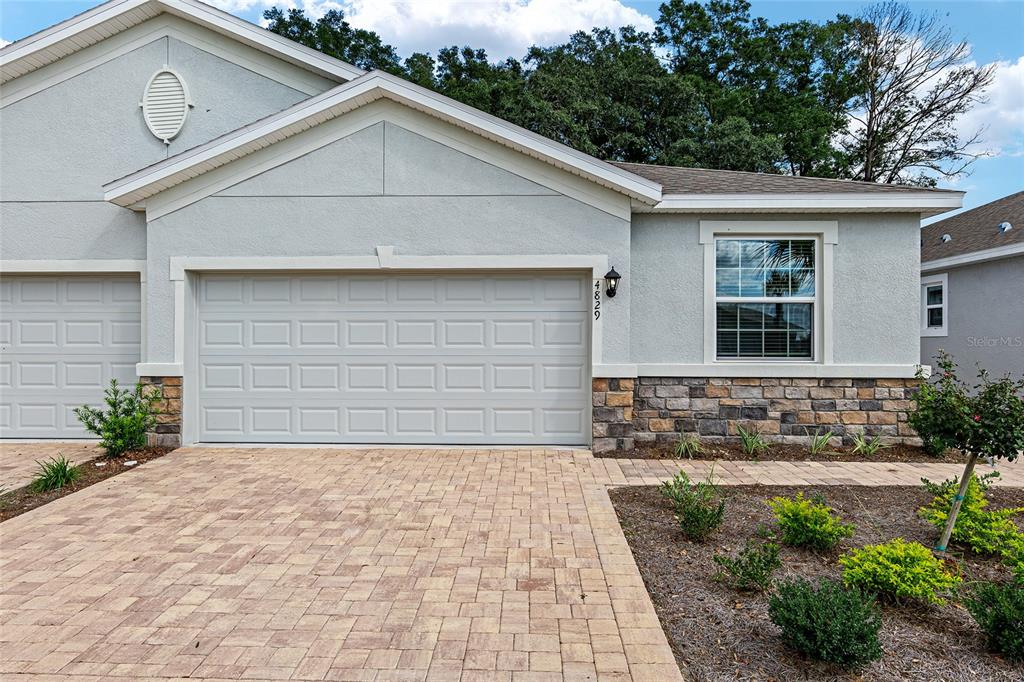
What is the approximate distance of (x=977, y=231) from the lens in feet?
39.5

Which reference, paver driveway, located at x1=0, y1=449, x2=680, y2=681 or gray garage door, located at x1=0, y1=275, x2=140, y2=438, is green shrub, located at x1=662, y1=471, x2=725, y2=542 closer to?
paver driveway, located at x1=0, y1=449, x2=680, y2=681

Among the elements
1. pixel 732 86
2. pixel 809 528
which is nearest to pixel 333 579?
pixel 809 528

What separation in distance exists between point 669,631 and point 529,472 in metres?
3.20

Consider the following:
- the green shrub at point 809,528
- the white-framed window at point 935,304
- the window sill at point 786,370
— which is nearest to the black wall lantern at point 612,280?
the window sill at point 786,370

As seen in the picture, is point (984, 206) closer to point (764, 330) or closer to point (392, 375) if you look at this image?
point (764, 330)

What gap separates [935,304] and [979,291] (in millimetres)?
1329

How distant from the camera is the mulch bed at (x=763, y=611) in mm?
2711

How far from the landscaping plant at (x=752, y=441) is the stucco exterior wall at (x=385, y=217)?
1906 millimetres

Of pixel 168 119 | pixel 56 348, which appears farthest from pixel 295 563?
pixel 168 119

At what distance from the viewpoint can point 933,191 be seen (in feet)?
23.0

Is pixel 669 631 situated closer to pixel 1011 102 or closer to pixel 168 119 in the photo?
pixel 168 119

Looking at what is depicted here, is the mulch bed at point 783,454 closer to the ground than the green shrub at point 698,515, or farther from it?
closer to the ground

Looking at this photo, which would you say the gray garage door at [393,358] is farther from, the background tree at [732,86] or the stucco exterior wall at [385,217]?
the background tree at [732,86]

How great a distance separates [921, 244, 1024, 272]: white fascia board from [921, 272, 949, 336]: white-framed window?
36 cm
